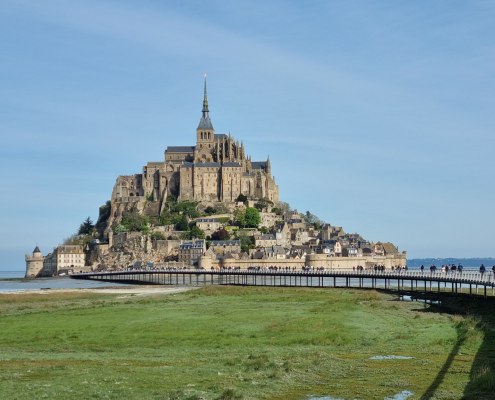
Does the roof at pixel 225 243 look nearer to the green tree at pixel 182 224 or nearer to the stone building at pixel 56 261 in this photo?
the green tree at pixel 182 224

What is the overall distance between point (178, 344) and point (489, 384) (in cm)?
1603

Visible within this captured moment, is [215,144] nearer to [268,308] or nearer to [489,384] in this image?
[268,308]

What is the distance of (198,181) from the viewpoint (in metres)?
188

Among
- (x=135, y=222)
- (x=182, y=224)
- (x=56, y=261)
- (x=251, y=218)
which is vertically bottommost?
(x=56, y=261)

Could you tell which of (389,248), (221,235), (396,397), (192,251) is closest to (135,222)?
(221,235)

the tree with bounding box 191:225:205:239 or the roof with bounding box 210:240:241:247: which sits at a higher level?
the tree with bounding box 191:225:205:239

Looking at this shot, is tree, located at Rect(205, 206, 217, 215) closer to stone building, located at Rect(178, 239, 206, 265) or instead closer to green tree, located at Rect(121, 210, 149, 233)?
green tree, located at Rect(121, 210, 149, 233)

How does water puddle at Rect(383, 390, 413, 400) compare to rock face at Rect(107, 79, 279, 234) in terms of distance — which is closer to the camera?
water puddle at Rect(383, 390, 413, 400)

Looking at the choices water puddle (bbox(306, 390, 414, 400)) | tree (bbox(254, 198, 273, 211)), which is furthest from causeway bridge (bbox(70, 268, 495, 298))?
tree (bbox(254, 198, 273, 211))

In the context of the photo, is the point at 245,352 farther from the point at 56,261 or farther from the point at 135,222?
the point at 56,261

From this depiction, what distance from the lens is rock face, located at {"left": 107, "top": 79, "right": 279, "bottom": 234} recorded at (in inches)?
7411

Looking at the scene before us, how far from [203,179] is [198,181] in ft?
4.23

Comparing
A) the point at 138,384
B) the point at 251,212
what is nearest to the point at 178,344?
the point at 138,384

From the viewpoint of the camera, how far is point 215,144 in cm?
19850
